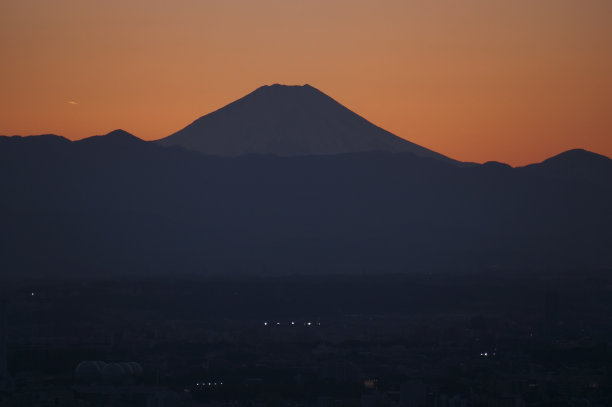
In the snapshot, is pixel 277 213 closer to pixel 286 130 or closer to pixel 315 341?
pixel 286 130

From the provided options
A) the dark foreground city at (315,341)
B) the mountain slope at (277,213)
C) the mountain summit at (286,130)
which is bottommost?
the dark foreground city at (315,341)

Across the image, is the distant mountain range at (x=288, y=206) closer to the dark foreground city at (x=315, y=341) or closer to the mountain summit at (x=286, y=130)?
the mountain summit at (x=286, y=130)

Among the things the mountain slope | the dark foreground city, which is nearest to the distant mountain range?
the mountain slope

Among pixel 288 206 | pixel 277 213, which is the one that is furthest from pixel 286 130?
pixel 277 213

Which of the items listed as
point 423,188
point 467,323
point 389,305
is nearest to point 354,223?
point 423,188

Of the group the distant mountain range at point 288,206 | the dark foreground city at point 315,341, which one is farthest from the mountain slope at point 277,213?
the dark foreground city at point 315,341
